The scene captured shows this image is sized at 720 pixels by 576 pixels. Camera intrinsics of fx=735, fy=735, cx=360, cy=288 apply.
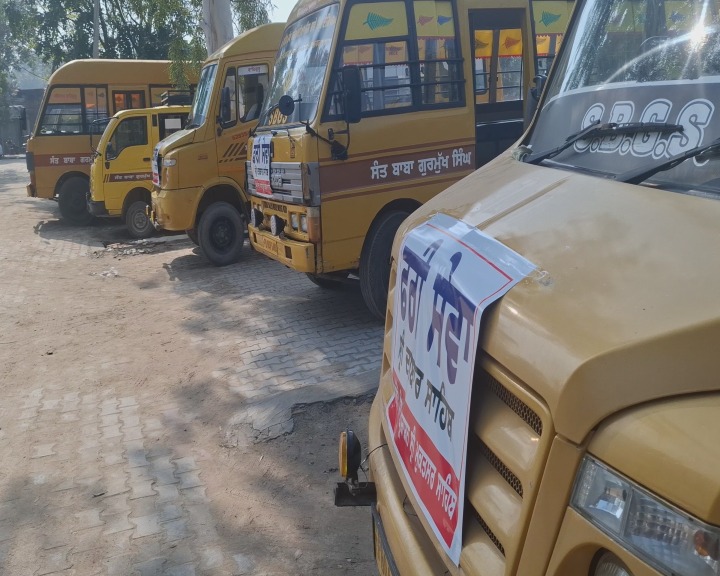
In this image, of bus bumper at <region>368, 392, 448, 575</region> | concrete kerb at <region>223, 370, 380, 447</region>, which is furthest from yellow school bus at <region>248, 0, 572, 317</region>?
bus bumper at <region>368, 392, 448, 575</region>

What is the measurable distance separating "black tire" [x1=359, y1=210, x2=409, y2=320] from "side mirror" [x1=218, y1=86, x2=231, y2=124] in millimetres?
4178

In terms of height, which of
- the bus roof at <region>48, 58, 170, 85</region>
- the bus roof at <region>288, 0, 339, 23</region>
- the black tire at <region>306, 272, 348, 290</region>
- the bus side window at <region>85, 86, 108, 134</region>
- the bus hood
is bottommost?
the black tire at <region>306, 272, 348, 290</region>

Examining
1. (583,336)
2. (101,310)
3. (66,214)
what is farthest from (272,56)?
(583,336)

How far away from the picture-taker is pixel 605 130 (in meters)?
2.34

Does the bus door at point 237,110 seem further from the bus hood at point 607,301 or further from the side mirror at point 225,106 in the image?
the bus hood at point 607,301

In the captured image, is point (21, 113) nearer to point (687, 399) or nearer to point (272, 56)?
point (272, 56)

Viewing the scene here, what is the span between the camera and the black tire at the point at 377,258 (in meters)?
6.32

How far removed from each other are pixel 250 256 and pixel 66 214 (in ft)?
20.5

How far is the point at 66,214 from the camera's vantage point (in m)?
14.9

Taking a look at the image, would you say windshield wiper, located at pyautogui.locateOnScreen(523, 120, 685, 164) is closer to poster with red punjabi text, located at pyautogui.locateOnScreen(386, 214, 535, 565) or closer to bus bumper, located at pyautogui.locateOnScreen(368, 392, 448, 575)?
poster with red punjabi text, located at pyautogui.locateOnScreen(386, 214, 535, 565)

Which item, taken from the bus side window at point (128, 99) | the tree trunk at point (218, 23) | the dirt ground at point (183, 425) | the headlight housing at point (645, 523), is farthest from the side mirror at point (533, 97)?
the bus side window at point (128, 99)

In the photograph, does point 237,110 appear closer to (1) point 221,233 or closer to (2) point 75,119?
(1) point 221,233

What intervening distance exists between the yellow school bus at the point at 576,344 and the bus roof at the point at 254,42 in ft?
25.3

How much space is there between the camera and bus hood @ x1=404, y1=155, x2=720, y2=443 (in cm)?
123
